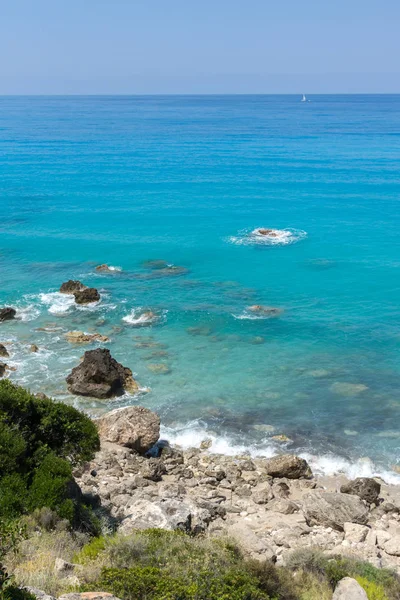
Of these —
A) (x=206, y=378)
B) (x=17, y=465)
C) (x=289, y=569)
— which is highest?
(x=17, y=465)

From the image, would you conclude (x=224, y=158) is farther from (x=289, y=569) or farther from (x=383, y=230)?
(x=289, y=569)

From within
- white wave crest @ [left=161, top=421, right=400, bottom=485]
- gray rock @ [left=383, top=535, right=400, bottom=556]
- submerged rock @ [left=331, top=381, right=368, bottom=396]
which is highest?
gray rock @ [left=383, top=535, right=400, bottom=556]

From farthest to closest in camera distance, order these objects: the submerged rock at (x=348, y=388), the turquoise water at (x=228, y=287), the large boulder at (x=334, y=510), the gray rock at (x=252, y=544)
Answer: the submerged rock at (x=348, y=388) → the turquoise water at (x=228, y=287) → the large boulder at (x=334, y=510) → the gray rock at (x=252, y=544)

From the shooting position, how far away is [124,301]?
140 feet

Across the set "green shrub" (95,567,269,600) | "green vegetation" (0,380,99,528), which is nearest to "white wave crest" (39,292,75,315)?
"green vegetation" (0,380,99,528)

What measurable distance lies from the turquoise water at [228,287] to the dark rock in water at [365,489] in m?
2.09

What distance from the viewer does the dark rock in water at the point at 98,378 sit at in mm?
31203

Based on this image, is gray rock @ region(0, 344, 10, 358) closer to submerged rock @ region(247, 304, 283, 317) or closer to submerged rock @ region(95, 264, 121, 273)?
submerged rock @ region(95, 264, 121, 273)

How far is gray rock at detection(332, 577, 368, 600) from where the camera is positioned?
13.8m

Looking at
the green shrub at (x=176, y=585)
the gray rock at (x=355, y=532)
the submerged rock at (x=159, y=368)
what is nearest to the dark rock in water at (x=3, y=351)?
the submerged rock at (x=159, y=368)

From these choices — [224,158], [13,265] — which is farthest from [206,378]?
[224,158]

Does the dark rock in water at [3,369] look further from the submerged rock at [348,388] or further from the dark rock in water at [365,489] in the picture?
the dark rock in water at [365,489]

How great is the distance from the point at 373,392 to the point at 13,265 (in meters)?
33.3

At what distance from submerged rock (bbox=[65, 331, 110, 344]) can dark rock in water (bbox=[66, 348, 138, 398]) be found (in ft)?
16.2
